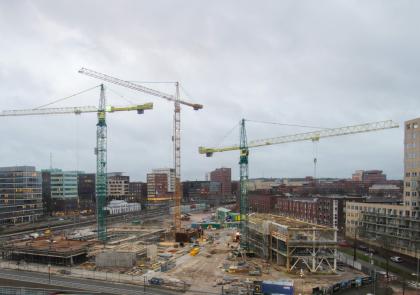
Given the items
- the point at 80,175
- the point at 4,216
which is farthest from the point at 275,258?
the point at 80,175

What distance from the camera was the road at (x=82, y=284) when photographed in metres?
37.1

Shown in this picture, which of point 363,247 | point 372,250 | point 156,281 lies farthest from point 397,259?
point 156,281

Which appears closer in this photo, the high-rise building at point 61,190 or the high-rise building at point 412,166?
the high-rise building at point 412,166

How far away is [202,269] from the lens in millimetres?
47719

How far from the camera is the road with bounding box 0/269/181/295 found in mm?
37125

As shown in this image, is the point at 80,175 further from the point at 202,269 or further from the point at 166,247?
the point at 202,269

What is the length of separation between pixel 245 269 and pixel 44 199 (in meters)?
106

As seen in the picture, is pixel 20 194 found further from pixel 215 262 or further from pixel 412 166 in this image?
pixel 412 166

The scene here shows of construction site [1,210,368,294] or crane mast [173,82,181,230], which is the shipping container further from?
crane mast [173,82,181,230]

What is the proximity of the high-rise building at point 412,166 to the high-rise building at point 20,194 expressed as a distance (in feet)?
317

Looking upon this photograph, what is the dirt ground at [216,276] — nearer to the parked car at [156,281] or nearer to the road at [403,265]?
the parked car at [156,281]

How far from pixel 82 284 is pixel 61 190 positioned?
107424mm

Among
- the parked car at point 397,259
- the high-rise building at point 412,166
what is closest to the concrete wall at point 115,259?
the parked car at point 397,259

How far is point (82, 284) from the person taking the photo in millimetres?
39500
